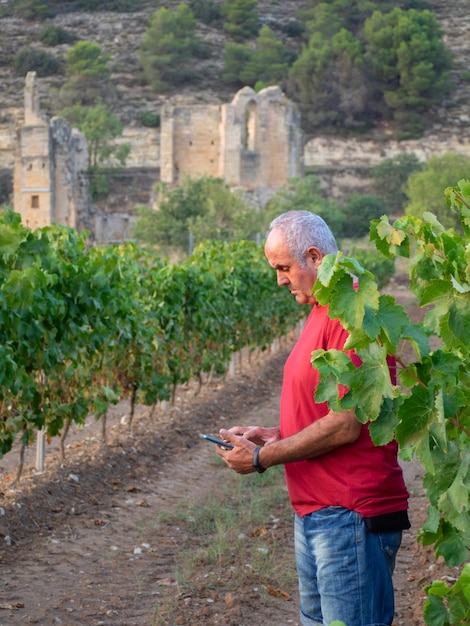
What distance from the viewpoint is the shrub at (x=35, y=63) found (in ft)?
250

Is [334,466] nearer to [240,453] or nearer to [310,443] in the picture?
[310,443]

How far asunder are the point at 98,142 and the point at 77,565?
5007 centimetres

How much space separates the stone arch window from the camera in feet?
148

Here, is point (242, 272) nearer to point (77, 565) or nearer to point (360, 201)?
point (77, 565)

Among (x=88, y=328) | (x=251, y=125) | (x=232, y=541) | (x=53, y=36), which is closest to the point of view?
(x=232, y=541)

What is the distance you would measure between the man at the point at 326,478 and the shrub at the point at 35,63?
75508 millimetres

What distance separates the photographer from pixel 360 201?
5088 cm

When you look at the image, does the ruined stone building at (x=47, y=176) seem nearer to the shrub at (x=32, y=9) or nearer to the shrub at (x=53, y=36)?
the shrub at (x=53, y=36)

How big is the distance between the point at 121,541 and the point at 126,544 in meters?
0.07

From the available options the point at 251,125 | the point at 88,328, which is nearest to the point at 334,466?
the point at 88,328

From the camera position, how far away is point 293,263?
3266 mm

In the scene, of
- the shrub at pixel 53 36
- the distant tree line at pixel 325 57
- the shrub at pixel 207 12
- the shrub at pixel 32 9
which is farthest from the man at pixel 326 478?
the shrub at pixel 32 9

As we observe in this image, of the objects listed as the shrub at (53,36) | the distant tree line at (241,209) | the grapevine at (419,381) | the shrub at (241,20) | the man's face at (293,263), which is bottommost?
the distant tree line at (241,209)

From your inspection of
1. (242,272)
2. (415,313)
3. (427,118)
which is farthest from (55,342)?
(427,118)
